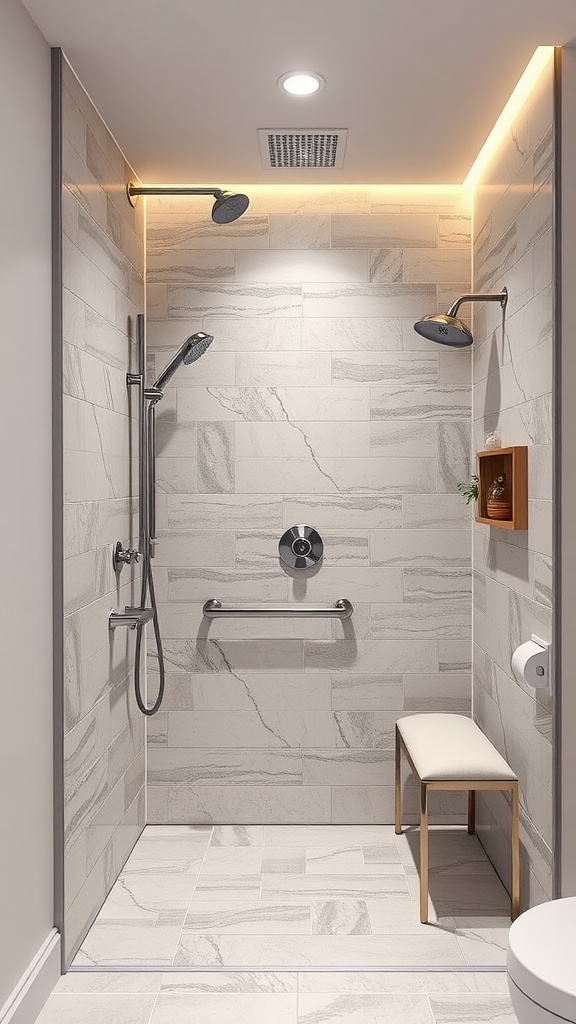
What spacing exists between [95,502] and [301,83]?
1434mm

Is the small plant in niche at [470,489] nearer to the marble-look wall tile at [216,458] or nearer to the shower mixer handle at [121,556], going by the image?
the marble-look wall tile at [216,458]

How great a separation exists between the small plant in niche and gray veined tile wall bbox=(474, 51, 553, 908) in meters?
0.13

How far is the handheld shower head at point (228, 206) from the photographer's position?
9.39 ft

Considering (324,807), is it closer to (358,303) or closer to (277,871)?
(277,871)

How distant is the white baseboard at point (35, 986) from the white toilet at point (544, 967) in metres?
1.16

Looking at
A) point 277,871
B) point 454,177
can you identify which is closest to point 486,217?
point 454,177

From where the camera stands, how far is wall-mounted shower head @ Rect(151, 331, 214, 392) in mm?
3061

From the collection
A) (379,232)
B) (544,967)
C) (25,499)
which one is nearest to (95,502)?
(25,499)

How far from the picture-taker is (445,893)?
9.57 feet

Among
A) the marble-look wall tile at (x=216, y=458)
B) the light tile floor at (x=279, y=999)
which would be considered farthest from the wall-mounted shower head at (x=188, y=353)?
the light tile floor at (x=279, y=999)

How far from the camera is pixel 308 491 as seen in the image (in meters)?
3.52

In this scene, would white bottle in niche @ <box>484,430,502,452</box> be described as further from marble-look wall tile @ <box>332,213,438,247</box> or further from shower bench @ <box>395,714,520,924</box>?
shower bench @ <box>395,714,520,924</box>

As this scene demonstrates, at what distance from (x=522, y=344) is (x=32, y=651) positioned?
174 centimetres

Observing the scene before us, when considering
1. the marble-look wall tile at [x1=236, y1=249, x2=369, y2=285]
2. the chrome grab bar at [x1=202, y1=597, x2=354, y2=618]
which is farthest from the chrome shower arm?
the chrome grab bar at [x1=202, y1=597, x2=354, y2=618]
